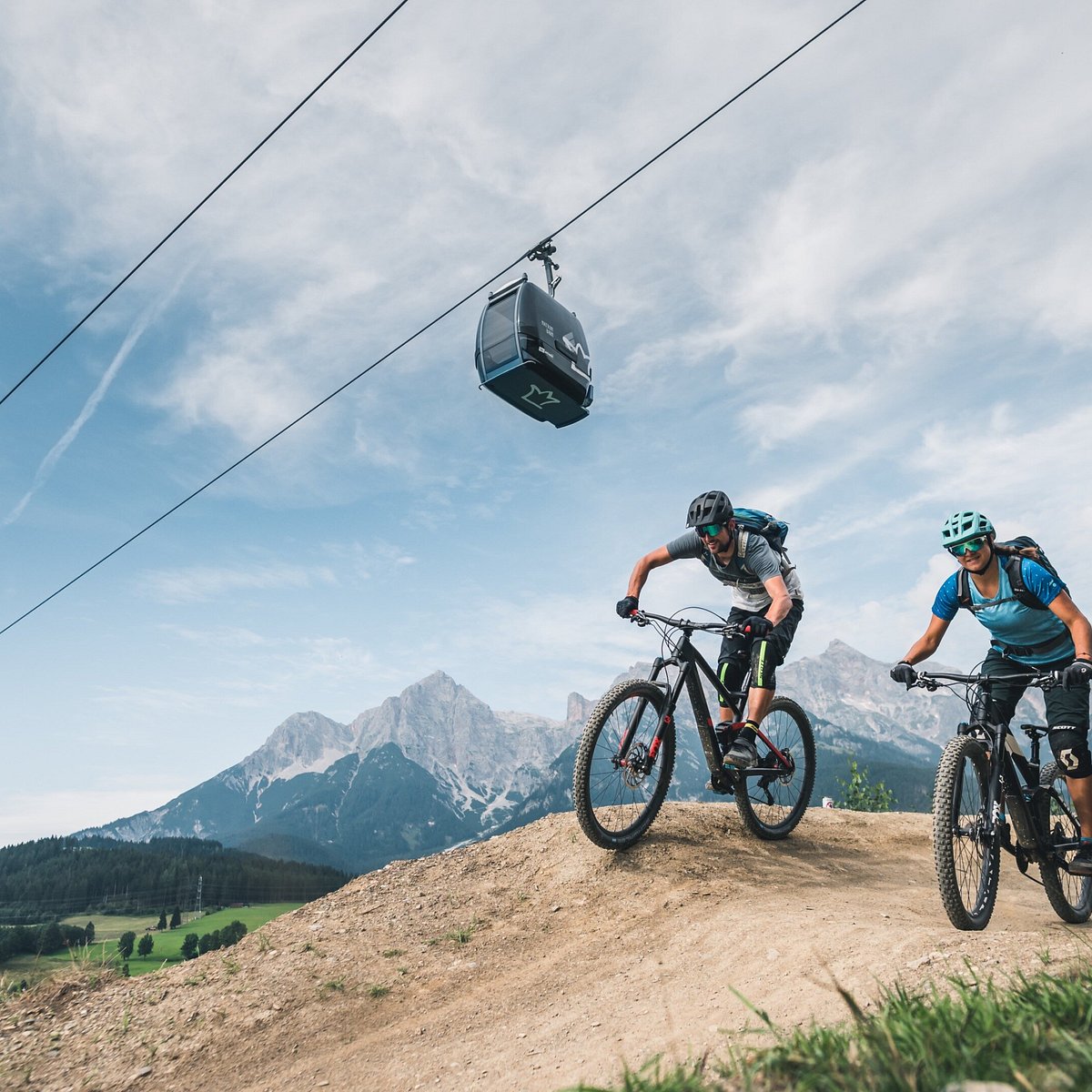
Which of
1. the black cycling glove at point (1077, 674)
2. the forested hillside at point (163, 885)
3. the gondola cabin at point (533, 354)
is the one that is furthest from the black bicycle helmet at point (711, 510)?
the forested hillside at point (163, 885)

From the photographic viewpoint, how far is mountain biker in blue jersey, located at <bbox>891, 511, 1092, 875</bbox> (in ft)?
21.6

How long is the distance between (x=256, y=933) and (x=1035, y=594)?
787 cm

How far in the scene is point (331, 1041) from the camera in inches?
217

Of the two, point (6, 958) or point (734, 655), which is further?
point (6, 958)

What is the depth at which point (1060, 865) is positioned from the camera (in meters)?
6.81

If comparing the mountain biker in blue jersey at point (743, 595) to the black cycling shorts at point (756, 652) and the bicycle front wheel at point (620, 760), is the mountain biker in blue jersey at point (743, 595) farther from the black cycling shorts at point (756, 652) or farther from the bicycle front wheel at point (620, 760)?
the bicycle front wheel at point (620, 760)

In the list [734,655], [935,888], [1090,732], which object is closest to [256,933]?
[734,655]

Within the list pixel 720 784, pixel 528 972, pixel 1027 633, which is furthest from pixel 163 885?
pixel 1027 633

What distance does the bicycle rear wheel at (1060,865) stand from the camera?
22.4 ft

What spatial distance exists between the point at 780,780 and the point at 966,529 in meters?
4.17

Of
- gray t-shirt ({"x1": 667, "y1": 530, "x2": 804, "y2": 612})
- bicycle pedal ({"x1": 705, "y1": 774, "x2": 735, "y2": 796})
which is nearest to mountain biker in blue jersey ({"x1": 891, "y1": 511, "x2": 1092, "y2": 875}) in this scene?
gray t-shirt ({"x1": 667, "y1": 530, "x2": 804, "y2": 612})

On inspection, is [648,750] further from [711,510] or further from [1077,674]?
[1077,674]

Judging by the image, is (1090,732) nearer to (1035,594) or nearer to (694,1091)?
(1035,594)

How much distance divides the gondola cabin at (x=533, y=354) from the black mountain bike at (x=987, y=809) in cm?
684
